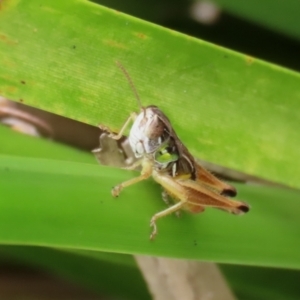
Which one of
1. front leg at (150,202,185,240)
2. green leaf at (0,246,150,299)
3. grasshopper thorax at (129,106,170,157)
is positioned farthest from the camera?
green leaf at (0,246,150,299)

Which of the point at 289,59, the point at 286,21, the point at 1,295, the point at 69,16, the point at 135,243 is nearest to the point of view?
the point at 135,243

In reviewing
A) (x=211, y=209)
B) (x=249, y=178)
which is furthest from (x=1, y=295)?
(x=211, y=209)

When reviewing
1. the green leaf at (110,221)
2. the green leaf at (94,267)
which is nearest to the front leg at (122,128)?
the green leaf at (110,221)

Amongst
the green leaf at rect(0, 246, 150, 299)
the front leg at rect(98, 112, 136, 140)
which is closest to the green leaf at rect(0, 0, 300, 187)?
the front leg at rect(98, 112, 136, 140)

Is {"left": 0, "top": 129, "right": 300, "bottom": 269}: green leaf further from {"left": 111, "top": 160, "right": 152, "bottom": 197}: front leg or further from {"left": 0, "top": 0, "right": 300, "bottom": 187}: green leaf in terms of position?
{"left": 0, "top": 0, "right": 300, "bottom": 187}: green leaf

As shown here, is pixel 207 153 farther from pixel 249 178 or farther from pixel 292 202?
pixel 249 178

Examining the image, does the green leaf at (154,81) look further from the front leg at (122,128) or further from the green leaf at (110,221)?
the green leaf at (110,221)

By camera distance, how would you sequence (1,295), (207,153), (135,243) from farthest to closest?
(1,295)
(207,153)
(135,243)
